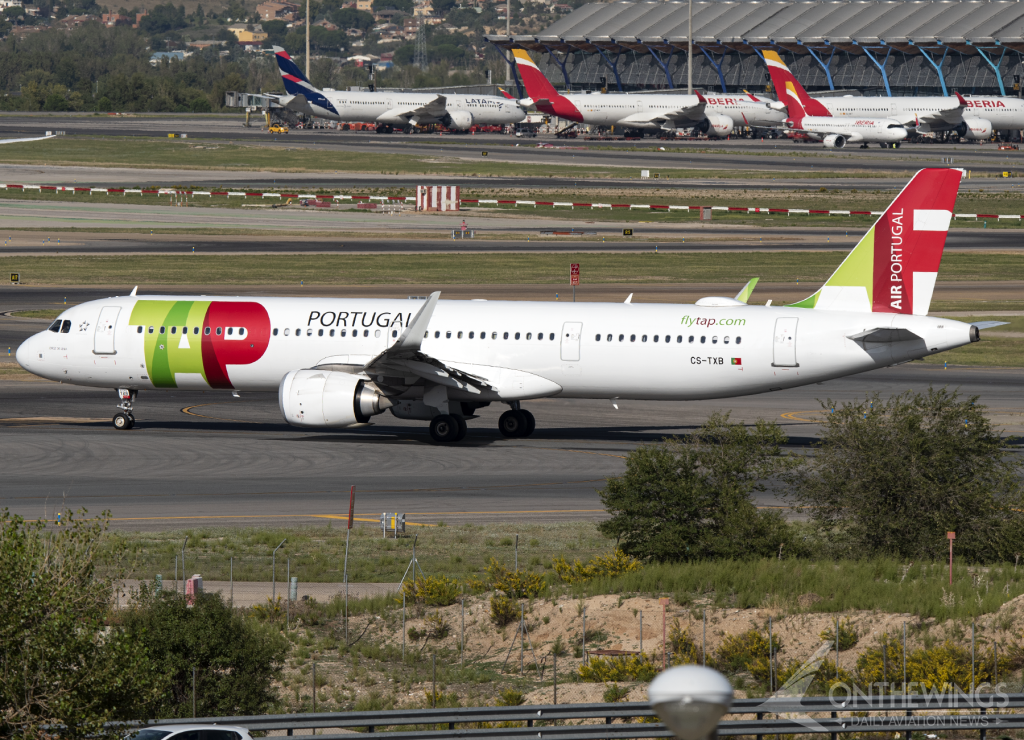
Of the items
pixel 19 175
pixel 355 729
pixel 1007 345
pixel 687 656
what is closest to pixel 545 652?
pixel 687 656

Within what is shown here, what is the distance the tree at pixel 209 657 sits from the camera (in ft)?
62.2

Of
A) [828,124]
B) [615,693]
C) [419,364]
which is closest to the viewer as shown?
[615,693]

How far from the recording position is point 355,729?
19.5 meters

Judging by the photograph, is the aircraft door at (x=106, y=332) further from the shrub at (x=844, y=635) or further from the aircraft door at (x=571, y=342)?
the shrub at (x=844, y=635)

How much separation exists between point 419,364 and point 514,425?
4226mm

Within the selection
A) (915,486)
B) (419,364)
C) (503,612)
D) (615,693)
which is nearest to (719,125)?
(419,364)

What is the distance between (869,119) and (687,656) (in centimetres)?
16917

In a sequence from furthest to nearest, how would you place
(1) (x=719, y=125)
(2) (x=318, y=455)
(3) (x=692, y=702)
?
1. (1) (x=719, y=125)
2. (2) (x=318, y=455)
3. (3) (x=692, y=702)

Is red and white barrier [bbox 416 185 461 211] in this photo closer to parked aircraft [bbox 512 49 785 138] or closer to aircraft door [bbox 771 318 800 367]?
aircraft door [bbox 771 318 800 367]

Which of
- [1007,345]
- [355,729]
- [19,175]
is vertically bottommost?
[355,729]

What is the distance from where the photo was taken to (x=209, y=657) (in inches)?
760

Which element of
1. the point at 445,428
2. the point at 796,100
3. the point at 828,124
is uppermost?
the point at 796,100

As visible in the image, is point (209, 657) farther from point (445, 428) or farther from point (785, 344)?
point (785, 344)

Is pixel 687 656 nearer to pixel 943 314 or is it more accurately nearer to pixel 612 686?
pixel 612 686
